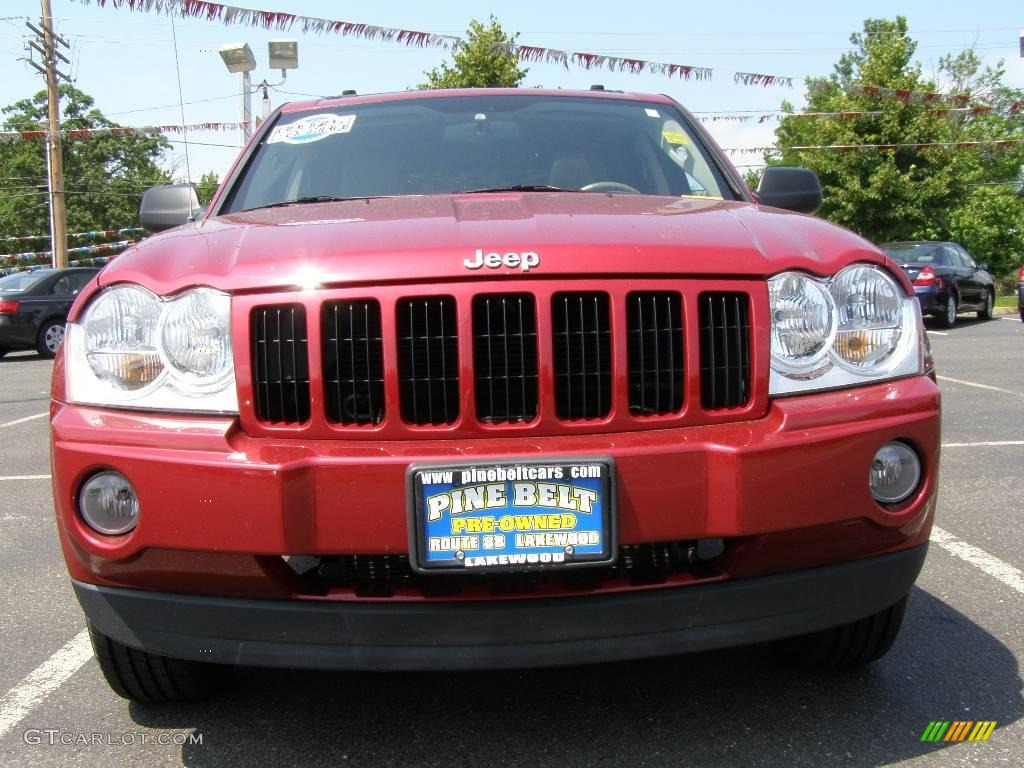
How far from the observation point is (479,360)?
7.72 feet

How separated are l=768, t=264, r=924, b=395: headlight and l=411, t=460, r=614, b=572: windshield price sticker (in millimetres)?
525

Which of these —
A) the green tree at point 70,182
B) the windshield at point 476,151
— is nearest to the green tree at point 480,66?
the windshield at point 476,151

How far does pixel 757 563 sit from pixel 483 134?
209cm

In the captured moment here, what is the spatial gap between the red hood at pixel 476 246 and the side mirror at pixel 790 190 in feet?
3.11

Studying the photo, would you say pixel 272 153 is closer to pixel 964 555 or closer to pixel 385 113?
pixel 385 113

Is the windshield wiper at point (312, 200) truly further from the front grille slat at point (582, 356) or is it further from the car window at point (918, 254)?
the car window at point (918, 254)

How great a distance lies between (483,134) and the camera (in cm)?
388

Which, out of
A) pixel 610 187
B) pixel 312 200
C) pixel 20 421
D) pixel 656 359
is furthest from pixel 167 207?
pixel 20 421

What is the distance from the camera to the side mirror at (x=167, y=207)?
394 centimetres

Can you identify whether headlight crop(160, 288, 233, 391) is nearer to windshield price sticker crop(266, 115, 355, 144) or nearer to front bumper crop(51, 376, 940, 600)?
front bumper crop(51, 376, 940, 600)

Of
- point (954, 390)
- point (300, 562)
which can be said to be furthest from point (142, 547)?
point (954, 390)

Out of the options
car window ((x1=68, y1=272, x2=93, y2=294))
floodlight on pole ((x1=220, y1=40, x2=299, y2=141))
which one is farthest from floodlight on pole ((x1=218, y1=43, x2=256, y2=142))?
car window ((x1=68, y1=272, x2=93, y2=294))

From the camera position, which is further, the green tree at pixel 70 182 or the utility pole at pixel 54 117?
the green tree at pixel 70 182

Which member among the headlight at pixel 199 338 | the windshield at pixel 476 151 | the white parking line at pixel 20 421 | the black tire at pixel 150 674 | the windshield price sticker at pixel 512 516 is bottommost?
the white parking line at pixel 20 421
